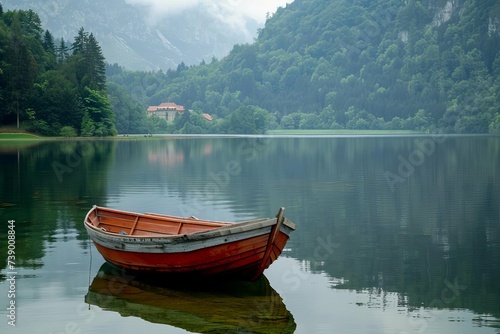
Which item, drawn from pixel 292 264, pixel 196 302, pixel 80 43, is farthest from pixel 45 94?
pixel 196 302

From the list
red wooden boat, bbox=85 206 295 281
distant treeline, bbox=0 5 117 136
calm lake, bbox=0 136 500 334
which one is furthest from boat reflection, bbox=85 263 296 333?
distant treeline, bbox=0 5 117 136

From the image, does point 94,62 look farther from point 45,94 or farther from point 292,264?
point 292,264

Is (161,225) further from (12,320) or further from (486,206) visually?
(486,206)

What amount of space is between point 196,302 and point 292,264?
654cm

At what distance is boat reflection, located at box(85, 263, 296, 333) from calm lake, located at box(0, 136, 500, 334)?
0.19 ft

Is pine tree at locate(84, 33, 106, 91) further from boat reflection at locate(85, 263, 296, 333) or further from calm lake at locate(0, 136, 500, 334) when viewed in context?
boat reflection at locate(85, 263, 296, 333)

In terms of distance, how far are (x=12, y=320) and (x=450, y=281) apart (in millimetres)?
14061

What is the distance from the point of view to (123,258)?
25.1 metres

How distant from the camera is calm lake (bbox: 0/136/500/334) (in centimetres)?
2077

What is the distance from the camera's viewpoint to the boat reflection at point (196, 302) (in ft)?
66.3

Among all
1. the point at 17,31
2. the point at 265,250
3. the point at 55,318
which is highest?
the point at 17,31

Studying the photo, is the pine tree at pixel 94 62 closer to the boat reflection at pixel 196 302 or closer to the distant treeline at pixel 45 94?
the distant treeline at pixel 45 94

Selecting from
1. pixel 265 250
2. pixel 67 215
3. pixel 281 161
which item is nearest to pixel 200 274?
pixel 265 250

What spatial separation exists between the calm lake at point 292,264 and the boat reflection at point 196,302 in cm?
6
